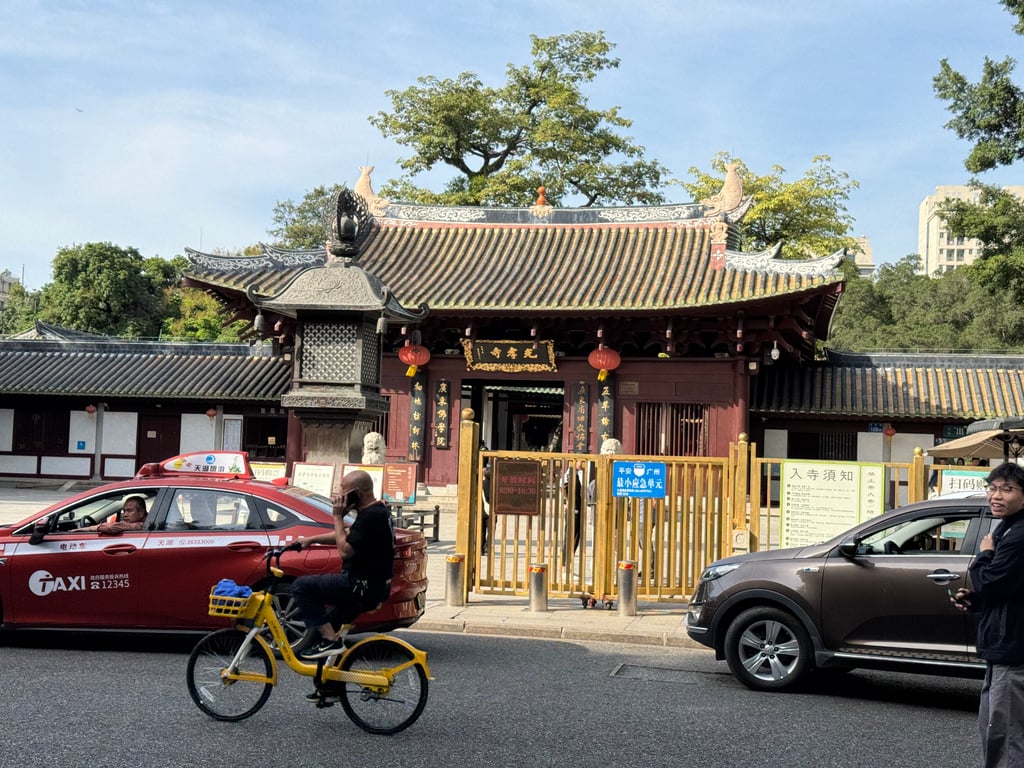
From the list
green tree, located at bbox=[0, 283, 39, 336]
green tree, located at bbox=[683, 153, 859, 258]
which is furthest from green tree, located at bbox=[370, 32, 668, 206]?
green tree, located at bbox=[0, 283, 39, 336]

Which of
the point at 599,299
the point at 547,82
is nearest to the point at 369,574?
the point at 599,299

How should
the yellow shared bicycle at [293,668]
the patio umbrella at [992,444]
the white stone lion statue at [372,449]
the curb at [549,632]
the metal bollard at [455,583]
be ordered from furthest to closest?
the white stone lion statue at [372,449], the patio umbrella at [992,444], the metal bollard at [455,583], the curb at [549,632], the yellow shared bicycle at [293,668]

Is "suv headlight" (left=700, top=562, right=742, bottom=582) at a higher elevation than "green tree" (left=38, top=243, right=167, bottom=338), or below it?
below

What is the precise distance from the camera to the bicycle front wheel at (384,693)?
244 inches

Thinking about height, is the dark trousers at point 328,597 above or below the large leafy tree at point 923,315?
below

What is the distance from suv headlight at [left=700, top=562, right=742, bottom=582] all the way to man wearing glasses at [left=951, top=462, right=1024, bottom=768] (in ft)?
11.3

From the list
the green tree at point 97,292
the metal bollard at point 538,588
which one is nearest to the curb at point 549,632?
the metal bollard at point 538,588

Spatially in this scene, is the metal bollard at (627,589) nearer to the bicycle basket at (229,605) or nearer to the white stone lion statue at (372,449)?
the bicycle basket at (229,605)

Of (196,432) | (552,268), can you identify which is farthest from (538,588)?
(196,432)

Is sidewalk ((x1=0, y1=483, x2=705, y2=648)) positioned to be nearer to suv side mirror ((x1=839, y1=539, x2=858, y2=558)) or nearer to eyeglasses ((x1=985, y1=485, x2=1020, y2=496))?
suv side mirror ((x1=839, y1=539, x2=858, y2=558))

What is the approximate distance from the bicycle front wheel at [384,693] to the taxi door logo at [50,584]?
133 inches

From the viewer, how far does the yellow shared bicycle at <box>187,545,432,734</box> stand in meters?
6.20

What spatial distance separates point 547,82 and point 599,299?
1771cm

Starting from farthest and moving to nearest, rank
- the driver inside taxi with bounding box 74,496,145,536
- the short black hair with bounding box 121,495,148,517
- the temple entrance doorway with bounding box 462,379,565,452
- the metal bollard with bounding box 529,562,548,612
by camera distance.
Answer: the temple entrance doorway with bounding box 462,379,565,452, the metal bollard with bounding box 529,562,548,612, the short black hair with bounding box 121,495,148,517, the driver inside taxi with bounding box 74,496,145,536
